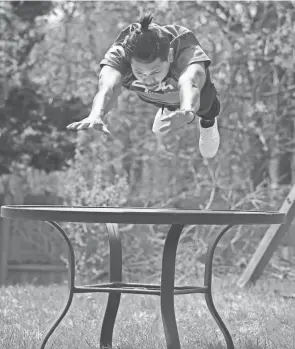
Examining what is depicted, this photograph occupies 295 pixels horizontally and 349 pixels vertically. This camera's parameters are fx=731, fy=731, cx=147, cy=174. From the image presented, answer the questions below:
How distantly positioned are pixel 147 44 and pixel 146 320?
5.74ft

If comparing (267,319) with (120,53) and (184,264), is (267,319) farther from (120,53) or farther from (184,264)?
(184,264)

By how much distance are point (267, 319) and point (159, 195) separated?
11.1ft

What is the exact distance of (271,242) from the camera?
17.0ft

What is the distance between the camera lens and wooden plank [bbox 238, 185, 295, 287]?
507 cm

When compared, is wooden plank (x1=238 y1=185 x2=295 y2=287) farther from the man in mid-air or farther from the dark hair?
the dark hair

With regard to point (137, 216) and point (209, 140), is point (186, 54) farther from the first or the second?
point (137, 216)

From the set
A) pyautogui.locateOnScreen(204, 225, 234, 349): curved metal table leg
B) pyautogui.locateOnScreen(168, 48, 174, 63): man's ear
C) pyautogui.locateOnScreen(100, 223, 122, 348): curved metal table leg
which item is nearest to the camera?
pyautogui.locateOnScreen(168, 48, 174, 63): man's ear

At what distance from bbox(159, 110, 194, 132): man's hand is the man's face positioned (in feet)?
1.16

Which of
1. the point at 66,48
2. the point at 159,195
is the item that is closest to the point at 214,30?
the point at 159,195

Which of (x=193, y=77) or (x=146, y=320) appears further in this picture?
(x=146, y=320)

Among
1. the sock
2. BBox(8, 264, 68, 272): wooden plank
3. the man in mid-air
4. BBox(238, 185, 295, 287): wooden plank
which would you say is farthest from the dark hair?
BBox(8, 264, 68, 272): wooden plank

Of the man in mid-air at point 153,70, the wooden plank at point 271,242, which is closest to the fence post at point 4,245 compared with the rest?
the wooden plank at point 271,242

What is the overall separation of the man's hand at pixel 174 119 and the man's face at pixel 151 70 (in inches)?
14.0

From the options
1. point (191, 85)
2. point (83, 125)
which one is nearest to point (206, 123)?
point (191, 85)
